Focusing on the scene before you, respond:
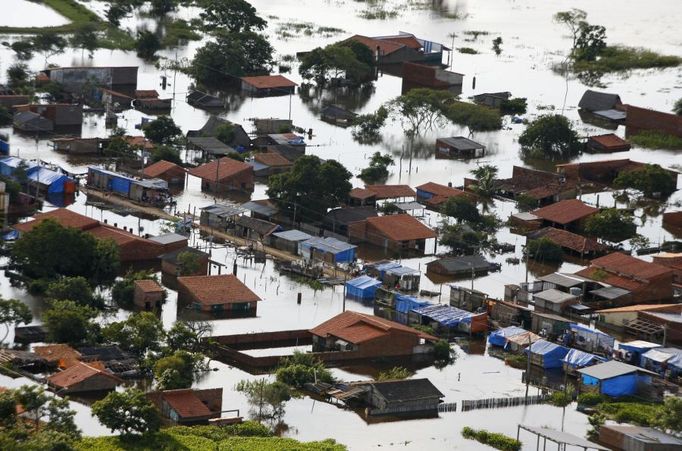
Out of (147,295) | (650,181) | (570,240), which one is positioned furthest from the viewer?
(650,181)

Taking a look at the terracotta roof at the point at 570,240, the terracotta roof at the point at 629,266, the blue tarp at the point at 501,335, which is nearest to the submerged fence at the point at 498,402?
the blue tarp at the point at 501,335

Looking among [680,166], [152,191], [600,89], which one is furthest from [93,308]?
[600,89]

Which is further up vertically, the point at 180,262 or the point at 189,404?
the point at 180,262

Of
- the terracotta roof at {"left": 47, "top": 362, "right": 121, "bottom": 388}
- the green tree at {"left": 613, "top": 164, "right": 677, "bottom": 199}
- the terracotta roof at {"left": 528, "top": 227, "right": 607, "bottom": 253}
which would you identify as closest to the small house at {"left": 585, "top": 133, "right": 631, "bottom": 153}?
the green tree at {"left": 613, "top": 164, "right": 677, "bottom": 199}

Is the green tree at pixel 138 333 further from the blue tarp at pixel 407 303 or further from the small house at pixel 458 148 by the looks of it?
the small house at pixel 458 148

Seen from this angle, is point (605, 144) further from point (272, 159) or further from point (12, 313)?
point (12, 313)

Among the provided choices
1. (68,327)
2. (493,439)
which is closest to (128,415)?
(68,327)

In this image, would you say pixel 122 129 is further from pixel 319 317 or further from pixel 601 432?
pixel 601 432
